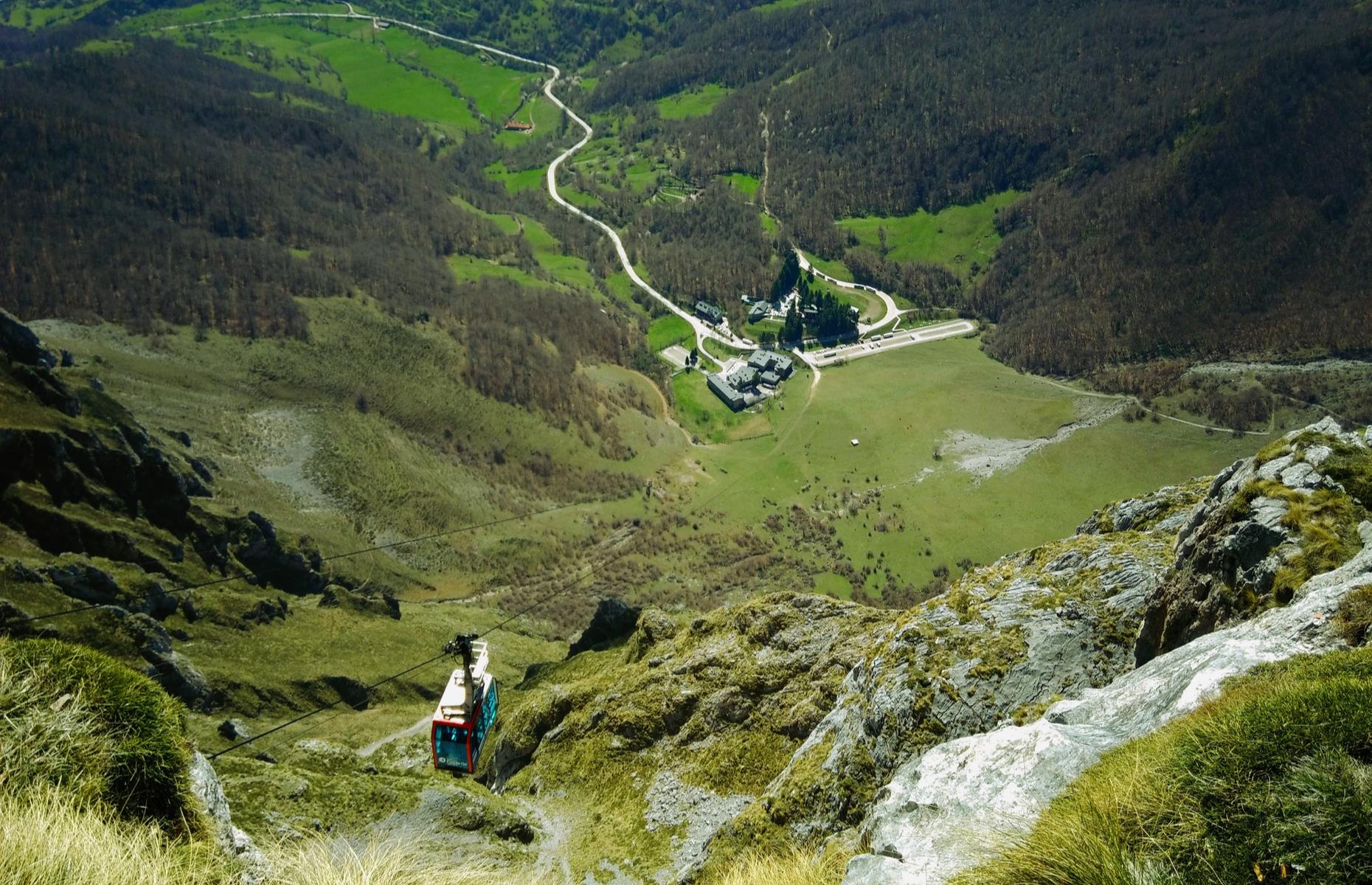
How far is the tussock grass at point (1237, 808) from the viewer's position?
435 inches

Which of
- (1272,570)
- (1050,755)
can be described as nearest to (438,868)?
(1050,755)

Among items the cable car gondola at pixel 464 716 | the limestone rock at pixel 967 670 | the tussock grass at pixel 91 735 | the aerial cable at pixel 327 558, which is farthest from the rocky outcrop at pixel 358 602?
the tussock grass at pixel 91 735

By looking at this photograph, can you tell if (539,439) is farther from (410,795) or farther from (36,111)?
(36,111)

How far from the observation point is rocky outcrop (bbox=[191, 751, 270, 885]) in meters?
15.8

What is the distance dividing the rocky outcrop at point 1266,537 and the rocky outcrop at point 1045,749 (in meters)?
2.05

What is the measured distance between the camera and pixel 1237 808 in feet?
39.2

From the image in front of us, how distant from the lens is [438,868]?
15.6 meters

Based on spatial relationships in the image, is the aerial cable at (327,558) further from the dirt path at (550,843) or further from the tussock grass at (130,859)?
the tussock grass at (130,859)

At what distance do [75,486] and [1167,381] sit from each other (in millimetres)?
204655

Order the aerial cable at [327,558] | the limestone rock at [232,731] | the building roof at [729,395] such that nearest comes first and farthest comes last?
1. the aerial cable at [327,558]
2. the limestone rock at [232,731]
3. the building roof at [729,395]

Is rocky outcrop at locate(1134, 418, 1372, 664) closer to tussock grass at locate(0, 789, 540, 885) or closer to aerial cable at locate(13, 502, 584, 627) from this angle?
tussock grass at locate(0, 789, 540, 885)

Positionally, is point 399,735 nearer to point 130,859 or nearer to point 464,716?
point 464,716

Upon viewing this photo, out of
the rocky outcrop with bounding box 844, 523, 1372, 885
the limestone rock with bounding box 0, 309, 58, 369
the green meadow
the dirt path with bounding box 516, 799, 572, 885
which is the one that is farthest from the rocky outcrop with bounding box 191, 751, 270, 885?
the green meadow

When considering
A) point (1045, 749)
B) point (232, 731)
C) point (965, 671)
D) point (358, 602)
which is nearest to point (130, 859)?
point (1045, 749)
